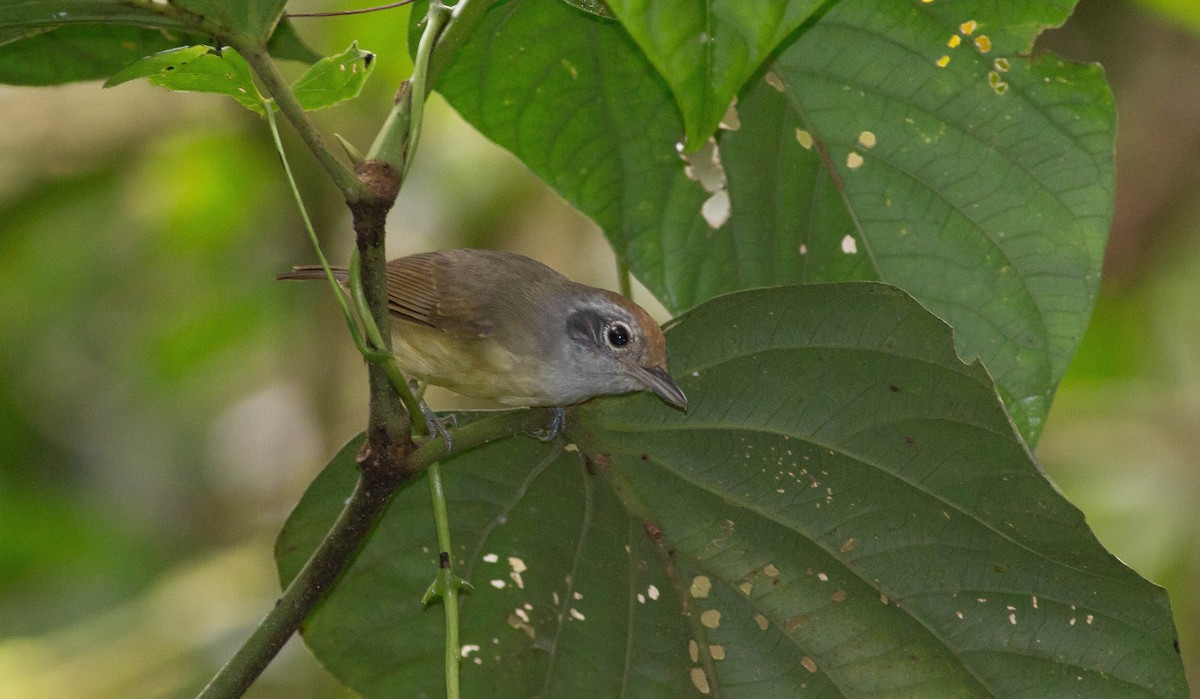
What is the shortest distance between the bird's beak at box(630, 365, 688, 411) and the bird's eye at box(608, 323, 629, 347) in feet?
1.26

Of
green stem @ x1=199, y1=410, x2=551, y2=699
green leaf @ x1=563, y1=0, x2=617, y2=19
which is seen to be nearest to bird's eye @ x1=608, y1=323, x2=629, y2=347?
green leaf @ x1=563, y1=0, x2=617, y2=19

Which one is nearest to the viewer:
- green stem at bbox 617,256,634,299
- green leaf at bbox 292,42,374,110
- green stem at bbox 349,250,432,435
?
green stem at bbox 349,250,432,435

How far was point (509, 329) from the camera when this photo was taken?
3.00 meters

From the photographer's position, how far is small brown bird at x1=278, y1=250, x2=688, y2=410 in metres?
2.71

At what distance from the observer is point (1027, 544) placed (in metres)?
2.04

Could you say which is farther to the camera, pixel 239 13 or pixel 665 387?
pixel 665 387

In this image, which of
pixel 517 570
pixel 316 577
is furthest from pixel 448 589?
pixel 517 570

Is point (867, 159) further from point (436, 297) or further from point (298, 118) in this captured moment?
point (298, 118)

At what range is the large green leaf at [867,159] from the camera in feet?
7.70

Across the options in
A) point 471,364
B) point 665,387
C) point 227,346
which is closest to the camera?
point 665,387

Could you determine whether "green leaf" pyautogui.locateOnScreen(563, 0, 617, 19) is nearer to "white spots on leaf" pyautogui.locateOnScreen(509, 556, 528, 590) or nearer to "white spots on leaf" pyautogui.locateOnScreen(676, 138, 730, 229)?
"white spots on leaf" pyautogui.locateOnScreen(676, 138, 730, 229)

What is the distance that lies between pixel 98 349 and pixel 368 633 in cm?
514

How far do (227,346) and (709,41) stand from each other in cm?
513

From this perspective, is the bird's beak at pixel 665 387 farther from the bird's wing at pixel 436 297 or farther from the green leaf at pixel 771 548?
the bird's wing at pixel 436 297
